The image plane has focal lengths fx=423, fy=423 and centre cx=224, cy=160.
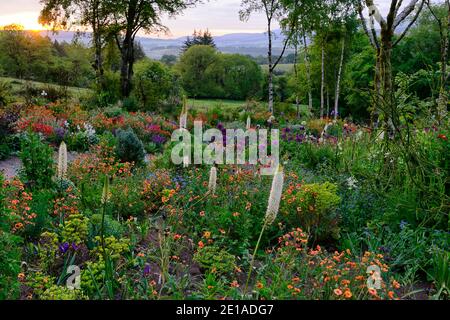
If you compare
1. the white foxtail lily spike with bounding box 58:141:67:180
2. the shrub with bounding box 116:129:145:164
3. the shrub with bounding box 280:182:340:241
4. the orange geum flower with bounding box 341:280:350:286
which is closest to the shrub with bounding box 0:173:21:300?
the white foxtail lily spike with bounding box 58:141:67:180

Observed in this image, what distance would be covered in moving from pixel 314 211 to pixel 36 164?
3756mm

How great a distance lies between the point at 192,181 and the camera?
6.39m

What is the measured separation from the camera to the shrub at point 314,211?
16.4 feet

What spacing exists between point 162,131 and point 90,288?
10963 mm

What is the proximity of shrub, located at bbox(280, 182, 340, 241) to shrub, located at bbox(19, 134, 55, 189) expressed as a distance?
3241 mm

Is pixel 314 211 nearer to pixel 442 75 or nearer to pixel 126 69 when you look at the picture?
pixel 442 75

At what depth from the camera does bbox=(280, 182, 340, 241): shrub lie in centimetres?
500

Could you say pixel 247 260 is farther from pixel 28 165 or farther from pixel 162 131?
pixel 162 131

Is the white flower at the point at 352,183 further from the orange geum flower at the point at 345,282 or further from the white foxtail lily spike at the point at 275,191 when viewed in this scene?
the white foxtail lily spike at the point at 275,191

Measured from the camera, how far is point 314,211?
5.08 meters

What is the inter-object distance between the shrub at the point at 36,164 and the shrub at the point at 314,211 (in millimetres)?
3241

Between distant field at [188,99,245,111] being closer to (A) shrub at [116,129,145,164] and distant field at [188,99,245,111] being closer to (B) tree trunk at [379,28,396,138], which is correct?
(A) shrub at [116,129,145,164]

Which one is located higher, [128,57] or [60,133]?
[128,57]

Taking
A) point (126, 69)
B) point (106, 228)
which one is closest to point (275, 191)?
point (106, 228)
